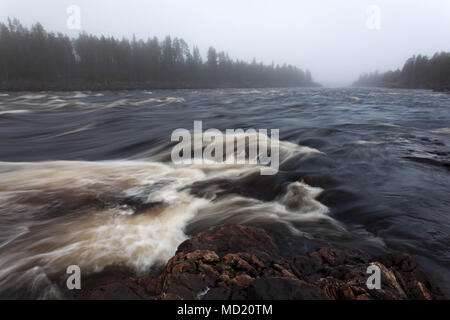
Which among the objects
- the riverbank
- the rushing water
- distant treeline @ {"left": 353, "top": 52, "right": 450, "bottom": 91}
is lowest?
the rushing water

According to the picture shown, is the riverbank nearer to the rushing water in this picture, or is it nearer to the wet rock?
the rushing water

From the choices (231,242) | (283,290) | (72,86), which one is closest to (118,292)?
(231,242)

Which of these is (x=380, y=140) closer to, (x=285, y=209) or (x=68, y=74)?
(x=285, y=209)

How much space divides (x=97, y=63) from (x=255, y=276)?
75503 millimetres

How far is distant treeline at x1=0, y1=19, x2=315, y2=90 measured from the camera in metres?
49.1

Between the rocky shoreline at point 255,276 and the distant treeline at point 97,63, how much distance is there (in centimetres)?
5262

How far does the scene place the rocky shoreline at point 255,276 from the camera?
142 cm

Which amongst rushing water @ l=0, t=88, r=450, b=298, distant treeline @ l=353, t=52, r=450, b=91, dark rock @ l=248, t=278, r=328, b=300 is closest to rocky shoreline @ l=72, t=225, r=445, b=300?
dark rock @ l=248, t=278, r=328, b=300

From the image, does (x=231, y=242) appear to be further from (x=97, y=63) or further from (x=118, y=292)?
(x=97, y=63)

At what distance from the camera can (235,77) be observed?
89.6 metres

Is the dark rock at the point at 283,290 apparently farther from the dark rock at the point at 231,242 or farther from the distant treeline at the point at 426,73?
the distant treeline at the point at 426,73

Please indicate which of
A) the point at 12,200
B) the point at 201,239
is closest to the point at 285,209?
the point at 201,239

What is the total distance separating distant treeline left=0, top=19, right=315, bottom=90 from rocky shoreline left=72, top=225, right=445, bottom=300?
52.6 metres

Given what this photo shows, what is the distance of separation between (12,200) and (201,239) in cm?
337
